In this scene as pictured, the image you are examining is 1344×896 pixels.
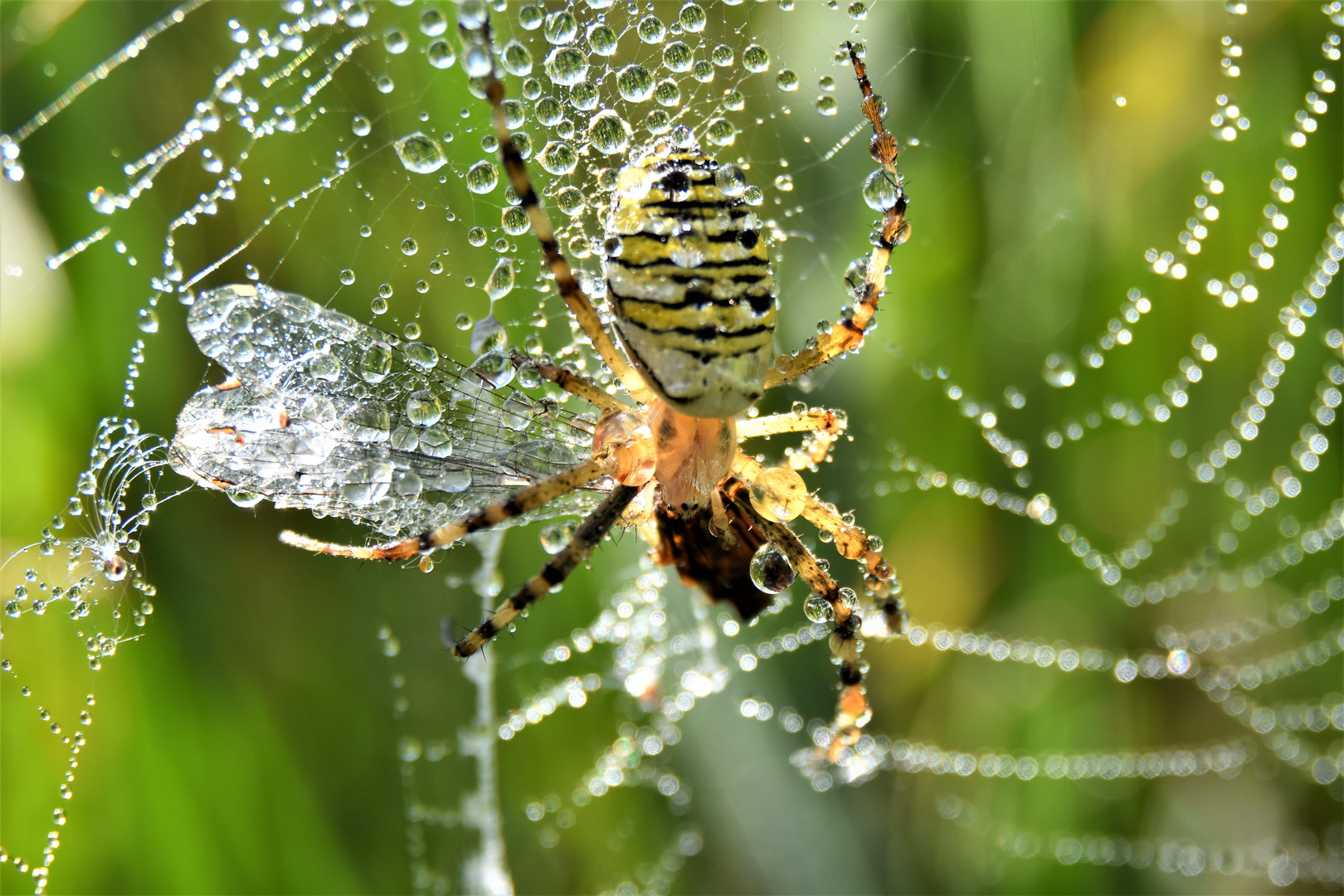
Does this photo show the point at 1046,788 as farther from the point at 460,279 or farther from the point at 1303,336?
the point at 460,279

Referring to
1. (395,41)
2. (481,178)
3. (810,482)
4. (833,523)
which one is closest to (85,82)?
(395,41)

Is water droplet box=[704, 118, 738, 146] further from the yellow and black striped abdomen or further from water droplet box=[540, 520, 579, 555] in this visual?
water droplet box=[540, 520, 579, 555]

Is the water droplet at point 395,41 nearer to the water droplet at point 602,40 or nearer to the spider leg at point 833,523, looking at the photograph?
the water droplet at point 602,40

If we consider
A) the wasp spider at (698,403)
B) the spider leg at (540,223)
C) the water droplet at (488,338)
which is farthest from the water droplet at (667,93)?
the water droplet at (488,338)

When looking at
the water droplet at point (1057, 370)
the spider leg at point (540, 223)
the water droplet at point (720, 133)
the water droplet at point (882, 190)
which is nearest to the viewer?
the spider leg at point (540, 223)

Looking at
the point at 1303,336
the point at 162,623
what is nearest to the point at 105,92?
the point at 162,623

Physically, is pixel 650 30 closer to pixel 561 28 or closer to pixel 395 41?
pixel 561 28
